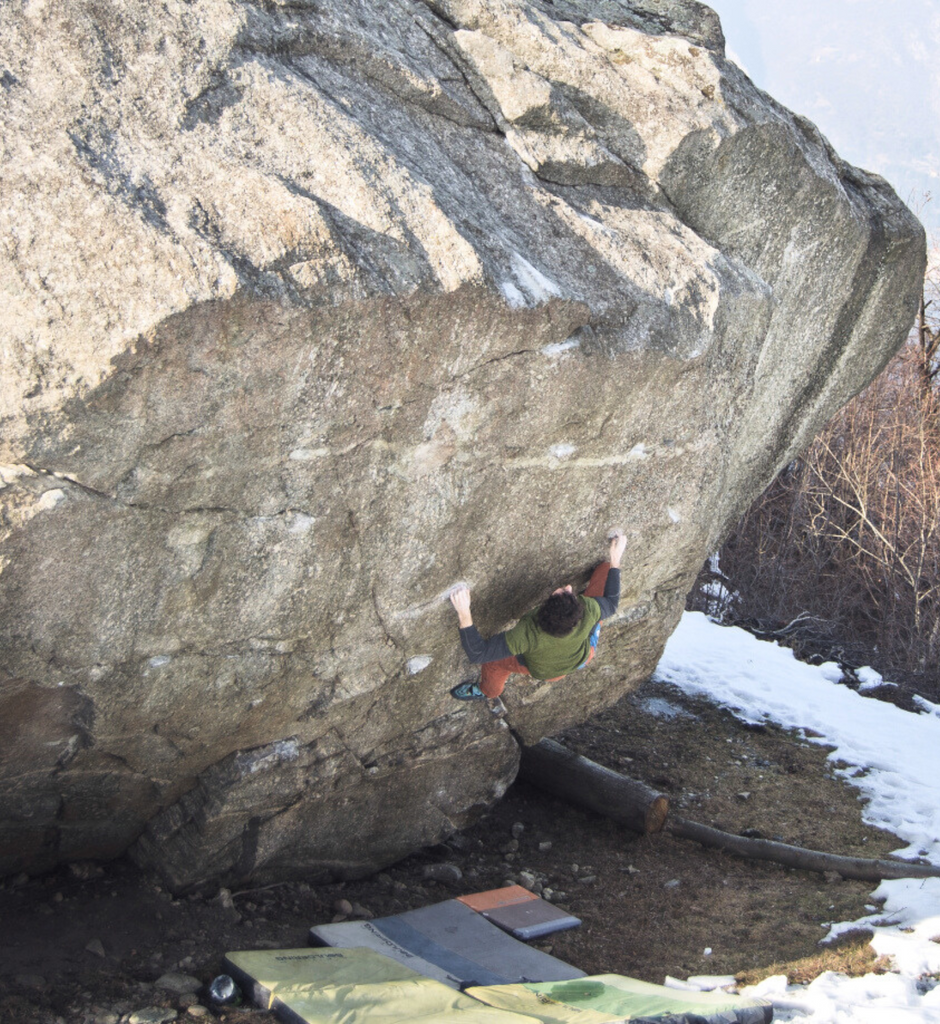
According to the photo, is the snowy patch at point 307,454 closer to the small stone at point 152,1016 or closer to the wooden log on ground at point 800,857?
the small stone at point 152,1016

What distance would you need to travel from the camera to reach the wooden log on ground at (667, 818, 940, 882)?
4.45 metres

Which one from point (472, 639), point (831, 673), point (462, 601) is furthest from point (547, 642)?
point (831, 673)

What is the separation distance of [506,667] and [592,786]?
148 cm

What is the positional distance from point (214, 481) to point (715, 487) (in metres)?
2.21

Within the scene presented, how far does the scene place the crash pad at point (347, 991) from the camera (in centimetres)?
310

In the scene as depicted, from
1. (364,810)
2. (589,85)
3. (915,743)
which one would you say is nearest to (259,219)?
(589,85)

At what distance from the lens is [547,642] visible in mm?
3828

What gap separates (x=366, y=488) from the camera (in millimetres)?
3148

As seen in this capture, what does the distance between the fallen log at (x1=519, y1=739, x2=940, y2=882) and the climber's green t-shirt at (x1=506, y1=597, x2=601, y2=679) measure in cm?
148

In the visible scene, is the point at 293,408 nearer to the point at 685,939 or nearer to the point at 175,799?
the point at 175,799

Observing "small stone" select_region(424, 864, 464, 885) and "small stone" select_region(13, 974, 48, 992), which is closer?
"small stone" select_region(13, 974, 48, 992)

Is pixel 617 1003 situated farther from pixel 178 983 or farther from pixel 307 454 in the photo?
pixel 307 454

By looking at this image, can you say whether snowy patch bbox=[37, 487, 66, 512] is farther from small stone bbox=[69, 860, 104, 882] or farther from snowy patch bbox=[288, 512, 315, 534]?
small stone bbox=[69, 860, 104, 882]

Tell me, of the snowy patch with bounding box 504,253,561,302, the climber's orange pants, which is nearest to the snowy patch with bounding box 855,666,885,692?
the climber's orange pants
